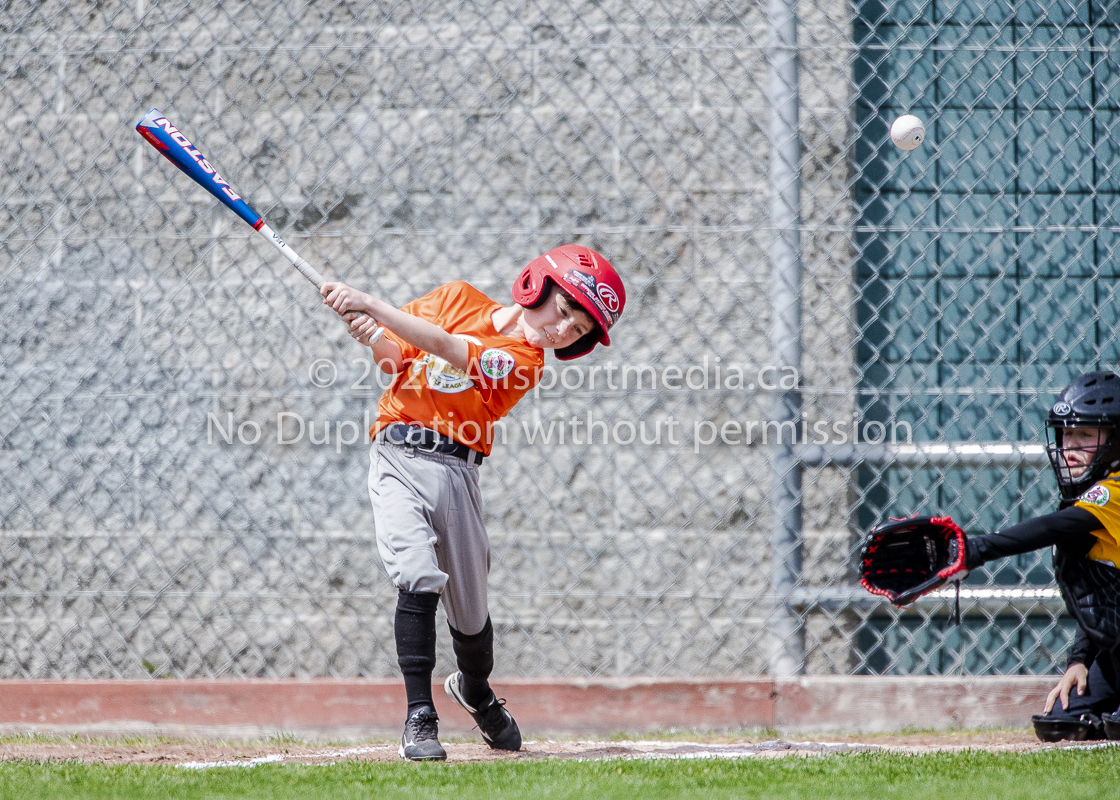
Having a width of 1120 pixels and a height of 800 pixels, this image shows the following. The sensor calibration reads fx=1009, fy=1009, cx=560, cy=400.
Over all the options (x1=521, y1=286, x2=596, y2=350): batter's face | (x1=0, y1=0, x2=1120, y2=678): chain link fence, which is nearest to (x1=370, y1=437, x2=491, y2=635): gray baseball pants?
(x1=521, y1=286, x2=596, y2=350): batter's face

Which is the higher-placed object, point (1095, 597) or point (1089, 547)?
point (1089, 547)

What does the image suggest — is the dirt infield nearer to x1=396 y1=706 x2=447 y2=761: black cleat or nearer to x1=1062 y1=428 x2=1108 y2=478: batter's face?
x1=396 y1=706 x2=447 y2=761: black cleat

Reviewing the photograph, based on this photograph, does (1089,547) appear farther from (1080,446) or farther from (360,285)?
(360,285)

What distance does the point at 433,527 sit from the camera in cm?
302

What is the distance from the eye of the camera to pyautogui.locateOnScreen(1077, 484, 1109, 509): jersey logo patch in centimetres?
310

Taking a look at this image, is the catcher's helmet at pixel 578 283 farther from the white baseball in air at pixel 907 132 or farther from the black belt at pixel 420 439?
the white baseball in air at pixel 907 132

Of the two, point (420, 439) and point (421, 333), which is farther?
point (420, 439)

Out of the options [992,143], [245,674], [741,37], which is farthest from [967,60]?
[245,674]

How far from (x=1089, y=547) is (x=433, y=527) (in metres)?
2.07

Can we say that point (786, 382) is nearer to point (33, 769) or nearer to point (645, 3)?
point (645, 3)

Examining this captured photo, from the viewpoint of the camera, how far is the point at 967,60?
13.3 ft

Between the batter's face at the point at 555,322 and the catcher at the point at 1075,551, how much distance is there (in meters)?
1.09

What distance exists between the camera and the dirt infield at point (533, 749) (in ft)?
10.2

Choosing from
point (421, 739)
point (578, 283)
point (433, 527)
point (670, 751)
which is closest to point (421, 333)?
point (578, 283)
